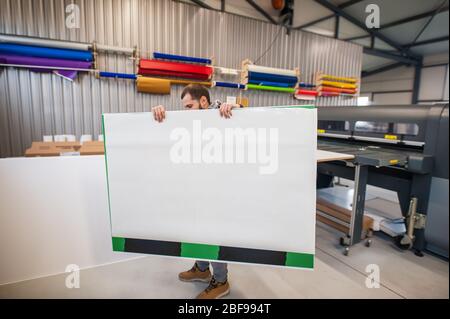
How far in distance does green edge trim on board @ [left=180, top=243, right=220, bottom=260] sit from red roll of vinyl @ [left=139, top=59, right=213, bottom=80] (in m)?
2.99

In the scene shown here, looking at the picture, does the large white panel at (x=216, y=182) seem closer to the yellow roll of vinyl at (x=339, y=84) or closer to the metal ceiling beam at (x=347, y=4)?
the yellow roll of vinyl at (x=339, y=84)

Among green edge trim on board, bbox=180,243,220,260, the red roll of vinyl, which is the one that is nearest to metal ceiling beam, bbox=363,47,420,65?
the red roll of vinyl

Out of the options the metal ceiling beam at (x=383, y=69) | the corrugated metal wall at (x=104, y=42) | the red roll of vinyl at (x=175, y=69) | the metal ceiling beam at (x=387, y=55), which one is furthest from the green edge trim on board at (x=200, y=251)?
the metal ceiling beam at (x=383, y=69)

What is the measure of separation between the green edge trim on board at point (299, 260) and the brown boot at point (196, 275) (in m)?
0.74

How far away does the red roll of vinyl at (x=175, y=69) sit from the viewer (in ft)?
11.9

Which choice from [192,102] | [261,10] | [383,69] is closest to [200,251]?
[192,102]

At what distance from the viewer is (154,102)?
153 inches

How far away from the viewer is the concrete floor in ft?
5.49

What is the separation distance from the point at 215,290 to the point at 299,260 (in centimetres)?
65

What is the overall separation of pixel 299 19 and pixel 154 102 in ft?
11.0

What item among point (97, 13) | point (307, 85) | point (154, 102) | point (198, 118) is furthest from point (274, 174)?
point (307, 85)
